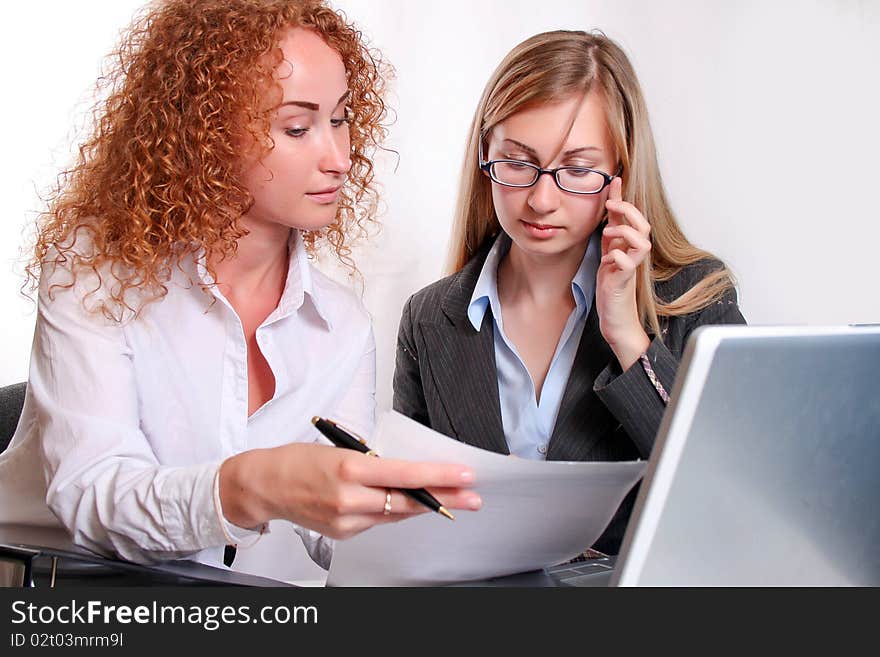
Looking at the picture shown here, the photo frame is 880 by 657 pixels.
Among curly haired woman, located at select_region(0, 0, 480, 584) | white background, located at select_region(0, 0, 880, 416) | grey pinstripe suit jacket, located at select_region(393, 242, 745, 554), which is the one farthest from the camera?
A: white background, located at select_region(0, 0, 880, 416)

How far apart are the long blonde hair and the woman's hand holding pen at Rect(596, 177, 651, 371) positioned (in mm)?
116

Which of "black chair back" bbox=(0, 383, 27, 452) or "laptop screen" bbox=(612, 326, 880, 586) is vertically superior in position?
"laptop screen" bbox=(612, 326, 880, 586)

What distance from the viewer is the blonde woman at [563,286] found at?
67.5 inches

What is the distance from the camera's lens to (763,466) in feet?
2.82

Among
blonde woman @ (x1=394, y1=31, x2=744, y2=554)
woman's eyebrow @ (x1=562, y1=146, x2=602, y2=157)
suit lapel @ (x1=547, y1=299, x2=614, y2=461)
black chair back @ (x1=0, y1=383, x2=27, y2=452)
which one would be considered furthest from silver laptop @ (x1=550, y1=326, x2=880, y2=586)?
black chair back @ (x1=0, y1=383, x2=27, y2=452)

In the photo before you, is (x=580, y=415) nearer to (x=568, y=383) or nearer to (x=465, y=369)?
(x=568, y=383)

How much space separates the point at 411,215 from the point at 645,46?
797mm

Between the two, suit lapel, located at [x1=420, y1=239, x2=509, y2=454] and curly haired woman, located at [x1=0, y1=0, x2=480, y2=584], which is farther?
suit lapel, located at [x1=420, y1=239, x2=509, y2=454]

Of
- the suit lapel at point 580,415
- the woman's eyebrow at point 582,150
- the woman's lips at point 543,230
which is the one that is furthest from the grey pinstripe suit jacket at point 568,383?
the woman's eyebrow at point 582,150

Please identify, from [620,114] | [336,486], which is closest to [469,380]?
[620,114]

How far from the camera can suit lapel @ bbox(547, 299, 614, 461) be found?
70.3 inches

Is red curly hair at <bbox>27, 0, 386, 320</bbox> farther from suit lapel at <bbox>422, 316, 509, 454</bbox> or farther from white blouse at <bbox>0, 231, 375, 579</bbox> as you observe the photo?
suit lapel at <bbox>422, 316, 509, 454</bbox>

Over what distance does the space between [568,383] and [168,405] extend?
2.39 ft

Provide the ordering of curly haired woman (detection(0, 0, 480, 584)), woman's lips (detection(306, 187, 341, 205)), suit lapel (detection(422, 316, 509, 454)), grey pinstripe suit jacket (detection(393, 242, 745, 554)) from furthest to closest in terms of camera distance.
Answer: suit lapel (detection(422, 316, 509, 454))
grey pinstripe suit jacket (detection(393, 242, 745, 554))
woman's lips (detection(306, 187, 341, 205))
curly haired woman (detection(0, 0, 480, 584))
